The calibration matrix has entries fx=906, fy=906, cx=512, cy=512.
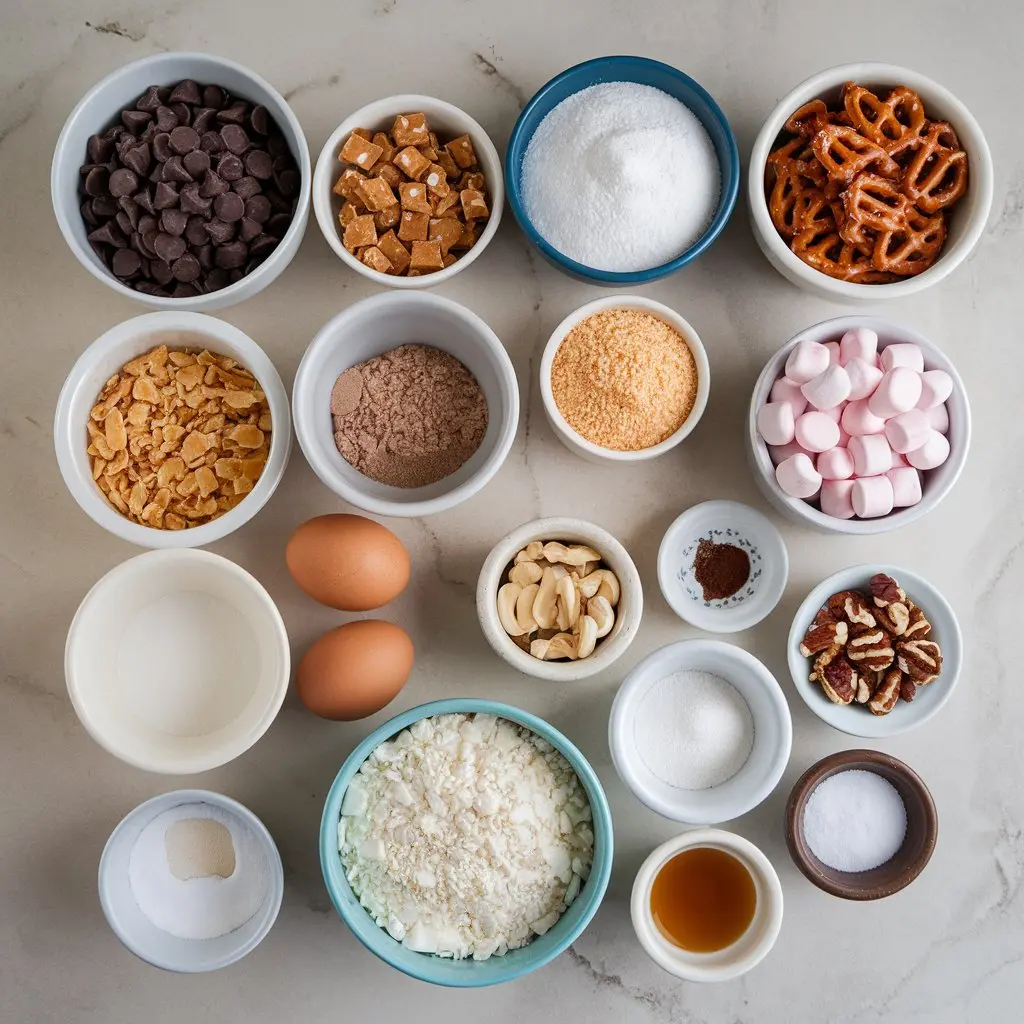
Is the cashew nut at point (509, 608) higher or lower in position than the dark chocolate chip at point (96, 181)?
lower

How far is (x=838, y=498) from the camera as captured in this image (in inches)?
53.2

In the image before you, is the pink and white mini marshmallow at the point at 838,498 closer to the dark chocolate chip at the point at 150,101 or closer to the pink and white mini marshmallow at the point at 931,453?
the pink and white mini marshmallow at the point at 931,453

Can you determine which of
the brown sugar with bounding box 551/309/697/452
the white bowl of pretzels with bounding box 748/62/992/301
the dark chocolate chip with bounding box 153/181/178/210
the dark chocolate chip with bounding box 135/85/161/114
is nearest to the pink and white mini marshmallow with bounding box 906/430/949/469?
the white bowl of pretzels with bounding box 748/62/992/301

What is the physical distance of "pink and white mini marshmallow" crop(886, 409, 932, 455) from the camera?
1305 millimetres

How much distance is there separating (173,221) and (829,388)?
99 centimetres

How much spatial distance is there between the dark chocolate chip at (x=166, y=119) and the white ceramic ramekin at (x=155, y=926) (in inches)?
39.3

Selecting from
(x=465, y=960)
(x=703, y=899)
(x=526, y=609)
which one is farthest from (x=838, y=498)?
(x=465, y=960)

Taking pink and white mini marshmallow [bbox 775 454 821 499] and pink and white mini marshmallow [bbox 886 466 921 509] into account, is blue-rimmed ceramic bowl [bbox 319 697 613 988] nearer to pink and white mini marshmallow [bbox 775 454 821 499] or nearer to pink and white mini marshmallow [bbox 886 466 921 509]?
pink and white mini marshmallow [bbox 775 454 821 499]

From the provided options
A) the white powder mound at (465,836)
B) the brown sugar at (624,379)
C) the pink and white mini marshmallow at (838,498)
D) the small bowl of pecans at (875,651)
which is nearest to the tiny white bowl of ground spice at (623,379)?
the brown sugar at (624,379)

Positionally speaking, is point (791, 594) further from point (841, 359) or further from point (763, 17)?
point (763, 17)

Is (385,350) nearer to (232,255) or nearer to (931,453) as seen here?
(232,255)

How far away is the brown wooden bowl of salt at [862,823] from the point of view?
138cm

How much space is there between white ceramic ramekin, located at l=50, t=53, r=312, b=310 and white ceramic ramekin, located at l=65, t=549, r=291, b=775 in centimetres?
40

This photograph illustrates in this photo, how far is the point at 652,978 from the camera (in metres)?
1.48
